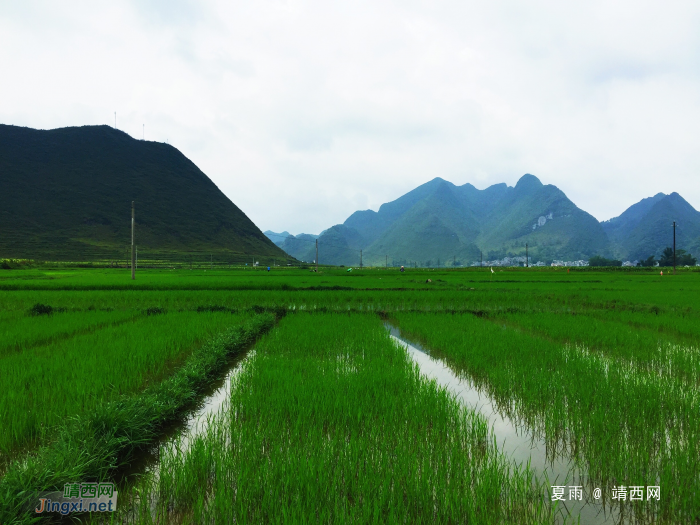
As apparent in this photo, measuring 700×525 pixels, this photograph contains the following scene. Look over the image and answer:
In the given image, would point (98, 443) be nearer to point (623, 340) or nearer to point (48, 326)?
point (48, 326)

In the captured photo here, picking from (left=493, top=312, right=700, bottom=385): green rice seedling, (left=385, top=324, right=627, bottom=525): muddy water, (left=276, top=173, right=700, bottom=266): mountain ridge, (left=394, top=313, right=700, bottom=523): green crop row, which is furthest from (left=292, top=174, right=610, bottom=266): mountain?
(left=385, top=324, right=627, bottom=525): muddy water

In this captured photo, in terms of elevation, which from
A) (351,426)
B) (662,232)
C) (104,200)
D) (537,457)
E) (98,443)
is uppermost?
(104,200)

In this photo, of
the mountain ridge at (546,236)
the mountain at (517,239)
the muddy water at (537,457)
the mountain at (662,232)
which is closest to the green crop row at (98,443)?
the muddy water at (537,457)

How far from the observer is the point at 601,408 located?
140 inches

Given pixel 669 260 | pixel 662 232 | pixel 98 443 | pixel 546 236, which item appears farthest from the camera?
pixel 546 236

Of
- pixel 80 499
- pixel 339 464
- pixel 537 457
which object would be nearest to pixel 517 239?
pixel 537 457

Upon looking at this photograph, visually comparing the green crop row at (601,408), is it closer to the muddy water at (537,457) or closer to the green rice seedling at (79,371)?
the muddy water at (537,457)

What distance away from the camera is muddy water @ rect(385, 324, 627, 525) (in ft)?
7.45

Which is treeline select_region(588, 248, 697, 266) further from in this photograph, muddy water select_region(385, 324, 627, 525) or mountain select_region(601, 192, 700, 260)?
muddy water select_region(385, 324, 627, 525)

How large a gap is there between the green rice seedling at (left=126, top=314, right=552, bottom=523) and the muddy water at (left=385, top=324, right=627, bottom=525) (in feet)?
0.59

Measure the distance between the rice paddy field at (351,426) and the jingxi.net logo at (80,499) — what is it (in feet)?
0.23

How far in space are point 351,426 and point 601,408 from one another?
8.95ft

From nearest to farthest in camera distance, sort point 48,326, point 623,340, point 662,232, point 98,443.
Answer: point 98,443 < point 623,340 < point 48,326 < point 662,232

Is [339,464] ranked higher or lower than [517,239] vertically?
lower
